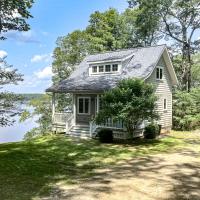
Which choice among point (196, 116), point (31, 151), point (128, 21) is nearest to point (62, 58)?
point (128, 21)

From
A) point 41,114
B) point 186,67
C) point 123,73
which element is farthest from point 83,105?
point 186,67

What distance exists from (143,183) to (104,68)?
16.8 meters

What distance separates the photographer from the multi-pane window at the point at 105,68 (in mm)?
26145

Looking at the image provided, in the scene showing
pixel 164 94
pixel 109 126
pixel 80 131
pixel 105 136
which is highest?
pixel 164 94

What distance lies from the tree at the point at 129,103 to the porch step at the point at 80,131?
136 inches

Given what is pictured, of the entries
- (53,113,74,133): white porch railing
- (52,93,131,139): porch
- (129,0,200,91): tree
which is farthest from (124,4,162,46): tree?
(53,113,74,133): white porch railing

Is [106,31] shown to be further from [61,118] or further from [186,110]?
[61,118]

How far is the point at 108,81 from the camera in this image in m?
24.5

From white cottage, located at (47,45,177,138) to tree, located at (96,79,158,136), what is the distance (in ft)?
→ 9.43

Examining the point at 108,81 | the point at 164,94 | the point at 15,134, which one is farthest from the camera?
the point at 15,134

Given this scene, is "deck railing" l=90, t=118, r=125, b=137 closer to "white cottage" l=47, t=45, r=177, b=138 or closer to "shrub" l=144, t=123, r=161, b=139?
"white cottage" l=47, t=45, r=177, b=138

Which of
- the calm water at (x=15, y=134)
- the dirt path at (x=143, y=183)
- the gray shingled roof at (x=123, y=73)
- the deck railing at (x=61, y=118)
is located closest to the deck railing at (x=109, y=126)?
the gray shingled roof at (x=123, y=73)

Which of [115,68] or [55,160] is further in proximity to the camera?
[115,68]

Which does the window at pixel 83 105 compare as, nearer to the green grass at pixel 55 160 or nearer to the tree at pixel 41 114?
the green grass at pixel 55 160
